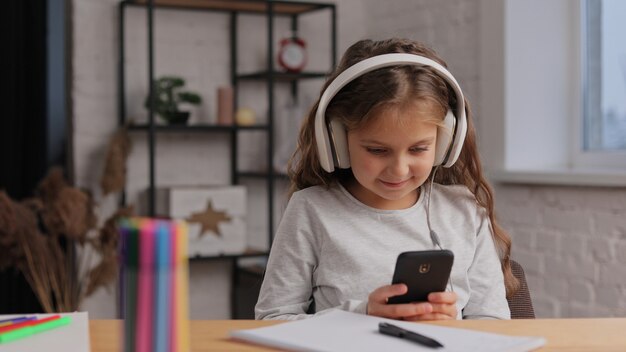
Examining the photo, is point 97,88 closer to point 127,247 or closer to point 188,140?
point 188,140

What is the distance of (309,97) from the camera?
157 inches

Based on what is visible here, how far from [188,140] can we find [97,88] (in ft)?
1.48

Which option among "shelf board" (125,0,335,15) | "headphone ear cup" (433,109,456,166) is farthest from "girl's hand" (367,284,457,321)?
"shelf board" (125,0,335,15)

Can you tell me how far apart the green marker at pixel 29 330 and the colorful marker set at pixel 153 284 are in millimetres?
470

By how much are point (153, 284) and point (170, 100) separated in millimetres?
2971

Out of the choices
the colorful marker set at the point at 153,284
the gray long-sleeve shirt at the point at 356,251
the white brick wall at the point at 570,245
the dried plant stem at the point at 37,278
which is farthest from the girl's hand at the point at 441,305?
the dried plant stem at the point at 37,278

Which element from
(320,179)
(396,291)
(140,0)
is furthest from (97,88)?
(396,291)

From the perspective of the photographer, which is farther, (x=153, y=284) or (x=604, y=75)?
(x=604, y=75)

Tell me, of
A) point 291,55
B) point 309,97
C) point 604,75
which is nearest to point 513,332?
point 604,75

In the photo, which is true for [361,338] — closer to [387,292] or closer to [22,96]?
[387,292]

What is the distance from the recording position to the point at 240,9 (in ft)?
12.4

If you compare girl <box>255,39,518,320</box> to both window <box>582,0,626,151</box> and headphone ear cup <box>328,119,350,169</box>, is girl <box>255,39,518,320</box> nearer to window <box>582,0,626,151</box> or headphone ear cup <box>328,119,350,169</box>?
headphone ear cup <box>328,119,350,169</box>

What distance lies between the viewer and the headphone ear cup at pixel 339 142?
1.48 m

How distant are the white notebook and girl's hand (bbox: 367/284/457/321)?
64mm
